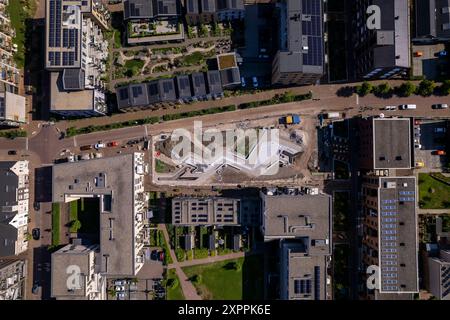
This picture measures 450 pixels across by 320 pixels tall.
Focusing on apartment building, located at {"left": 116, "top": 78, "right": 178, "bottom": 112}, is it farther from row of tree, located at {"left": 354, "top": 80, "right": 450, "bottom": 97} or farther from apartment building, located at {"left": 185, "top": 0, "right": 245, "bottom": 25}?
row of tree, located at {"left": 354, "top": 80, "right": 450, "bottom": 97}

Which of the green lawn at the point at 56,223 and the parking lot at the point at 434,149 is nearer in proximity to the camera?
the parking lot at the point at 434,149

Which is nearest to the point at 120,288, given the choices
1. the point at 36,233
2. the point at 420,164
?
the point at 36,233

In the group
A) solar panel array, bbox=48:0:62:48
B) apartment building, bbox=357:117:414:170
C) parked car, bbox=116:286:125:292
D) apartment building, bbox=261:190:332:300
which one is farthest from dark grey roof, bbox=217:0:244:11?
parked car, bbox=116:286:125:292

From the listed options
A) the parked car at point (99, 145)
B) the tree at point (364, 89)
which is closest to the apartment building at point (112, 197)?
the parked car at point (99, 145)

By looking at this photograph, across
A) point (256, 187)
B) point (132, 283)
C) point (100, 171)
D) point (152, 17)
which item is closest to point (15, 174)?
point (100, 171)

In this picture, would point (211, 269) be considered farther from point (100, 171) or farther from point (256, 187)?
point (100, 171)

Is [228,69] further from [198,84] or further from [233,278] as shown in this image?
[233,278]

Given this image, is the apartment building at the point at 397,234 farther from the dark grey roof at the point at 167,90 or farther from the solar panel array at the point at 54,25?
the solar panel array at the point at 54,25
